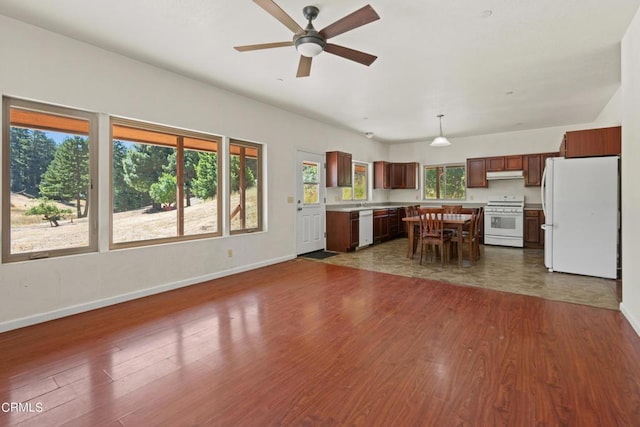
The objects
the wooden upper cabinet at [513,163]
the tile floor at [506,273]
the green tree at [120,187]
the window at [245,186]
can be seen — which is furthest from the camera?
the wooden upper cabinet at [513,163]

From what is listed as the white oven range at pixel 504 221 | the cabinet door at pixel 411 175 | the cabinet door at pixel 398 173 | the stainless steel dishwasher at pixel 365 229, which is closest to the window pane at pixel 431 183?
the cabinet door at pixel 411 175

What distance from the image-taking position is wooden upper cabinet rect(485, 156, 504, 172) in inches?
284

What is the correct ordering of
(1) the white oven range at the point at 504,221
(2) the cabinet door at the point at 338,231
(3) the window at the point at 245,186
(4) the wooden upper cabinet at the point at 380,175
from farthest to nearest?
1. (4) the wooden upper cabinet at the point at 380,175
2. (1) the white oven range at the point at 504,221
3. (2) the cabinet door at the point at 338,231
4. (3) the window at the point at 245,186

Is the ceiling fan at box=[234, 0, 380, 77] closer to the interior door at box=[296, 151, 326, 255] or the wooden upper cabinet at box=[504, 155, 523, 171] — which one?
the interior door at box=[296, 151, 326, 255]

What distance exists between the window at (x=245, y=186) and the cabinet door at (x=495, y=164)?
555 cm

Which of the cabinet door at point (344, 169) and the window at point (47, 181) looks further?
the cabinet door at point (344, 169)

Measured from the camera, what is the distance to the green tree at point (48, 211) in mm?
2930

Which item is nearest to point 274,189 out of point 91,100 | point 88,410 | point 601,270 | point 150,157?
point 150,157

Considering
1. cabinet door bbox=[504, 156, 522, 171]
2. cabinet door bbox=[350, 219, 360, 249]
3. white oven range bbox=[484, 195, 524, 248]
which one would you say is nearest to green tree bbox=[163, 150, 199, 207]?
cabinet door bbox=[350, 219, 360, 249]

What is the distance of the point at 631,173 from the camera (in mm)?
2768

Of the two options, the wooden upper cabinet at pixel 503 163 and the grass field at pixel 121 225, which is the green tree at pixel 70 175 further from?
the wooden upper cabinet at pixel 503 163

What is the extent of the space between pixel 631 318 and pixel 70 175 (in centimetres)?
551

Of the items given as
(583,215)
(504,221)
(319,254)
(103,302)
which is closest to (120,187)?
(103,302)

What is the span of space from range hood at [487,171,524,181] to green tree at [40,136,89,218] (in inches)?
301
